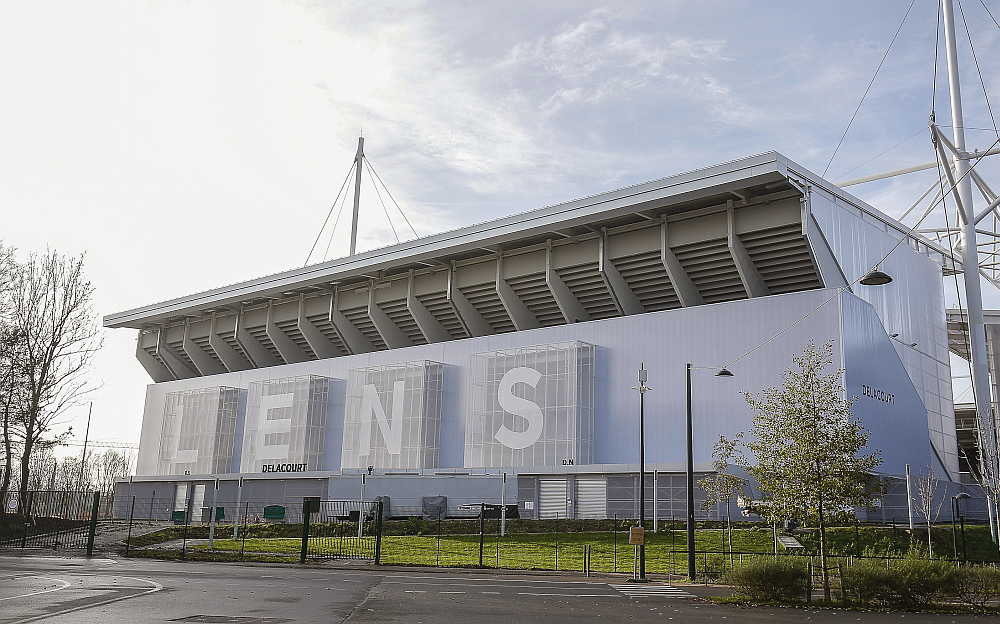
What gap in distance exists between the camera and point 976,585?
1712cm

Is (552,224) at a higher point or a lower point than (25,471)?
higher

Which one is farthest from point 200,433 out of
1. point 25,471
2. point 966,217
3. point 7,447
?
point 966,217

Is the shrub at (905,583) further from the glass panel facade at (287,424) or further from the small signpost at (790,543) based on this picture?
the glass panel facade at (287,424)

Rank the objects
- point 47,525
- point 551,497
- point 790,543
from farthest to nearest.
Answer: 1. point 551,497
2. point 47,525
3. point 790,543

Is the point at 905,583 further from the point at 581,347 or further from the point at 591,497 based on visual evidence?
the point at 581,347

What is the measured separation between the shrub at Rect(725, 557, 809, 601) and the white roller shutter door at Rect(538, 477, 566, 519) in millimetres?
24189

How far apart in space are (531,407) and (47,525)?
23065 millimetres

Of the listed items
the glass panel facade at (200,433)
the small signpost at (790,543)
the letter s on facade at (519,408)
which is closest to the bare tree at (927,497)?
the small signpost at (790,543)

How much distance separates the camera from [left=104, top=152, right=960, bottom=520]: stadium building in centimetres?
3838

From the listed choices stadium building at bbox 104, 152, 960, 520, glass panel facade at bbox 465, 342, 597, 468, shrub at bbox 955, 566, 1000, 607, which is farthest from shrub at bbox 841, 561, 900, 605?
glass panel facade at bbox 465, 342, 597, 468

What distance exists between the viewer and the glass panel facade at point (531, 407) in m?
42.8

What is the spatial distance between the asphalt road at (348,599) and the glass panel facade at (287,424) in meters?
30.0

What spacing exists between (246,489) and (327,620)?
150ft

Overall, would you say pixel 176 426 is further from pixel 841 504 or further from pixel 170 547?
pixel 841 504
